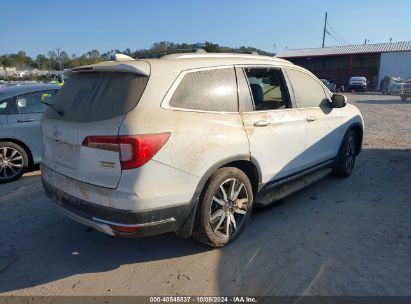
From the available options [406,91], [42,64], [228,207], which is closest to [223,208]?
[228,207]

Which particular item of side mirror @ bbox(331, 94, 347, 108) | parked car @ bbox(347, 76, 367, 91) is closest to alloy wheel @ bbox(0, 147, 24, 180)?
side mirror @ bbox(331, 94, 347, 108)

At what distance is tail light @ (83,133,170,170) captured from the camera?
2.88m

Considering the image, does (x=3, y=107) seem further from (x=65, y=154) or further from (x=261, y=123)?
(x=261, y=123)

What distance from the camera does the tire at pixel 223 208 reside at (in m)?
3.46

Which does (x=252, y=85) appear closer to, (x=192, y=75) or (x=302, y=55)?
(x=192, y=75)

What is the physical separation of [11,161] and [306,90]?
4.84 metres

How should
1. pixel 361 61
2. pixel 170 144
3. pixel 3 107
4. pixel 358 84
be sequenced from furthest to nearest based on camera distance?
pixel 361 61 < pixel 358 84 < pixel 3 107 < pixel 170 144

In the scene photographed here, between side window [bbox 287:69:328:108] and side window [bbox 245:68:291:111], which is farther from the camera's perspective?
side window [bbox 287:69:328:108]

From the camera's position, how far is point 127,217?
2977mm

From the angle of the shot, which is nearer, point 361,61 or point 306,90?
point 306,90

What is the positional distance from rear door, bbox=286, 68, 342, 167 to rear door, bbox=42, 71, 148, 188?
7.75ft

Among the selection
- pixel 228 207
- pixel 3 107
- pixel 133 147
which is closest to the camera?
pixel 133 147

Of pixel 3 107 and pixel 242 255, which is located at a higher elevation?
pixel 3 107

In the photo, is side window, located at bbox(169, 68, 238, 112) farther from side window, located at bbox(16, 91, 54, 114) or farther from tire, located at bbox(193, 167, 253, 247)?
side window, located at bbox(16, 91, 54, 114)
